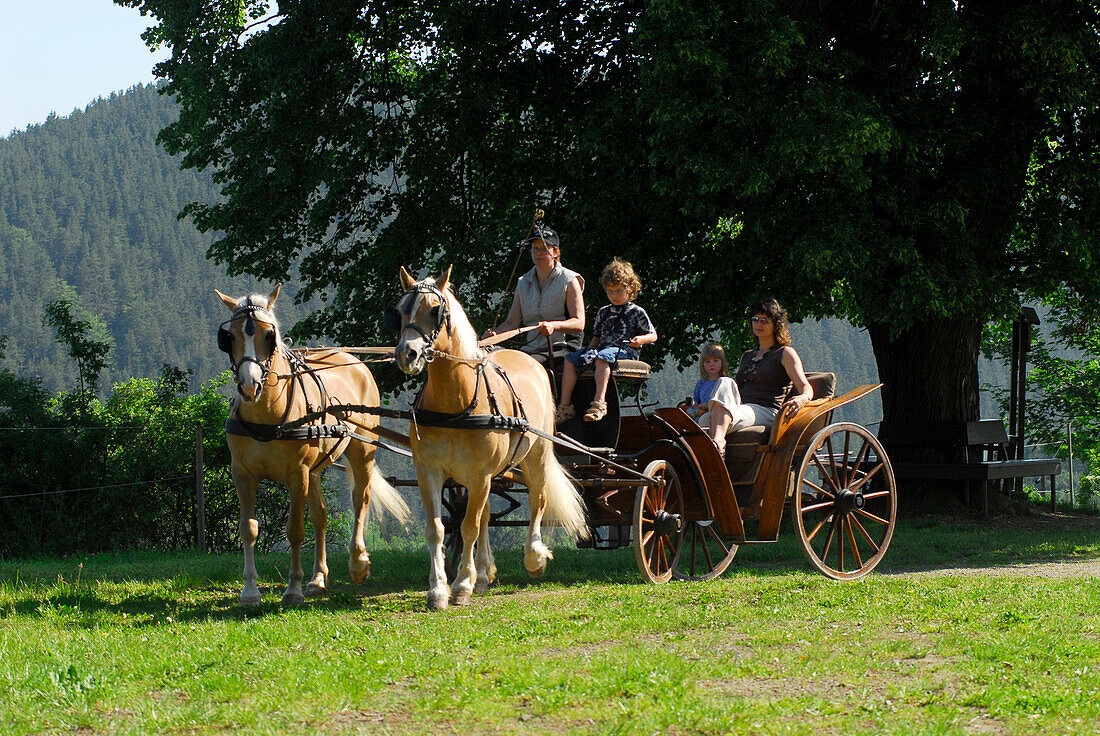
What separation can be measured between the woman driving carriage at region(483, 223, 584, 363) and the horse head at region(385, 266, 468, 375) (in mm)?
1490

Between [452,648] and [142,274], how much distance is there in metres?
190

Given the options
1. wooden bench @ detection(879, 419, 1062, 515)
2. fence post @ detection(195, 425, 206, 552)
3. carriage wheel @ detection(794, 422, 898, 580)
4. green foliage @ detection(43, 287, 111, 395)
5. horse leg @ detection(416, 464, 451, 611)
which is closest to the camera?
horse leg @ detection(416, 464, 451, 611)

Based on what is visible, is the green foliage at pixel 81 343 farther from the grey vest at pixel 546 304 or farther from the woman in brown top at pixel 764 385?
the woman in brown top at pixel 764 385

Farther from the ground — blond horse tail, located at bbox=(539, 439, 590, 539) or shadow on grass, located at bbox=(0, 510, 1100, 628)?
blond horse tail, located at bbox=(539, 439, 590, 539)

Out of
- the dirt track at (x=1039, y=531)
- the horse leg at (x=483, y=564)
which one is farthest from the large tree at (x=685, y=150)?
the horse leg at (x=483, y=564)

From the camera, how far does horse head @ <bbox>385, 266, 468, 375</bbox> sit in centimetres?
675

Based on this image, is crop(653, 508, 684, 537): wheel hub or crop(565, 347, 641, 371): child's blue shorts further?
crop(653, 508, 684, 537): wheel hub

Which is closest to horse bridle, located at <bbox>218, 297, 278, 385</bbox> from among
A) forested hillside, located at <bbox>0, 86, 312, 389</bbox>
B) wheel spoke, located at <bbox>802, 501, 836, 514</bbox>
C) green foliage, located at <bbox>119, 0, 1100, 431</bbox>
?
wheel spoke, located at <bbox>802, 501, 836, 514</bbox>

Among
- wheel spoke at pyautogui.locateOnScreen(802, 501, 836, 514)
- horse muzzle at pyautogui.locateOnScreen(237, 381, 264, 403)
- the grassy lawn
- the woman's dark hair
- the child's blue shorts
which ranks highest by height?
the woman's dark hair

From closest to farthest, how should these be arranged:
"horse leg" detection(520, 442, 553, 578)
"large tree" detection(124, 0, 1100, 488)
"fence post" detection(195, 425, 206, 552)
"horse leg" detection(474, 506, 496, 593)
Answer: "horse leg" detection(520, 442, 553, 578)
"horse leg" detection(474, 506, 496, 593)
"large tree" detection(124, 0, 1100, 488)
"fence post" detection(195, 425, 206, 552)

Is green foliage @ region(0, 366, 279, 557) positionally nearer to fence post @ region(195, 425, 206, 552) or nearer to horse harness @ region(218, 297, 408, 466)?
fence post @ region(195, 425, 206, 552)

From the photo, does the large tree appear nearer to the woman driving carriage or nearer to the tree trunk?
the tree trunk

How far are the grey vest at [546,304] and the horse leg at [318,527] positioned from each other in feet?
6.52

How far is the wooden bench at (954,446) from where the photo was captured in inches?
591
